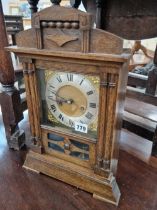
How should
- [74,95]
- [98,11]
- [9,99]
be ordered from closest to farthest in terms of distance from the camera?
[74,95] → [9,99] → [98,11]

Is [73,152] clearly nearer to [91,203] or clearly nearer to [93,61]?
[91,203]

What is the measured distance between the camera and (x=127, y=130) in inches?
33.9

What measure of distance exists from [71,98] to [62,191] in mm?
278

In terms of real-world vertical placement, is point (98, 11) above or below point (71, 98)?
above

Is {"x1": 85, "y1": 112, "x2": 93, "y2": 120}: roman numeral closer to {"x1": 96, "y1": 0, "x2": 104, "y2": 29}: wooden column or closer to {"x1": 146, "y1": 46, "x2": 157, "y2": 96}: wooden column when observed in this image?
{"x1": 146, "y1": 46, "x2": 157, "y2": 96}: wooden column

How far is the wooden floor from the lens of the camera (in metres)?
0.51

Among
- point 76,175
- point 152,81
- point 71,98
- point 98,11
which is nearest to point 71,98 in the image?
point 71,98

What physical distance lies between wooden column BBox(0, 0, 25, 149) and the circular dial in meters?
0.21

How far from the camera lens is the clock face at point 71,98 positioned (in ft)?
1.58

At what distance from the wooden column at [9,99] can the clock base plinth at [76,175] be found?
0.46 ft

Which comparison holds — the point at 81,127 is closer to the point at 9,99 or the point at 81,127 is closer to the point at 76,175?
the point at 76,175

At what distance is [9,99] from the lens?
0.70 metres

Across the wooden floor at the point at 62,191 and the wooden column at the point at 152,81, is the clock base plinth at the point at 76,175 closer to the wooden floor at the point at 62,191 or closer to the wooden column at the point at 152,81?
the wooden floor at the point at 62,191

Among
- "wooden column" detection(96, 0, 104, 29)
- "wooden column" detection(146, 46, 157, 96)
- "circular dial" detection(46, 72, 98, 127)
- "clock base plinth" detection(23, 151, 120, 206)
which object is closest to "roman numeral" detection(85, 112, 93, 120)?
"circular dial" detection(46, 72, 98, 127)
